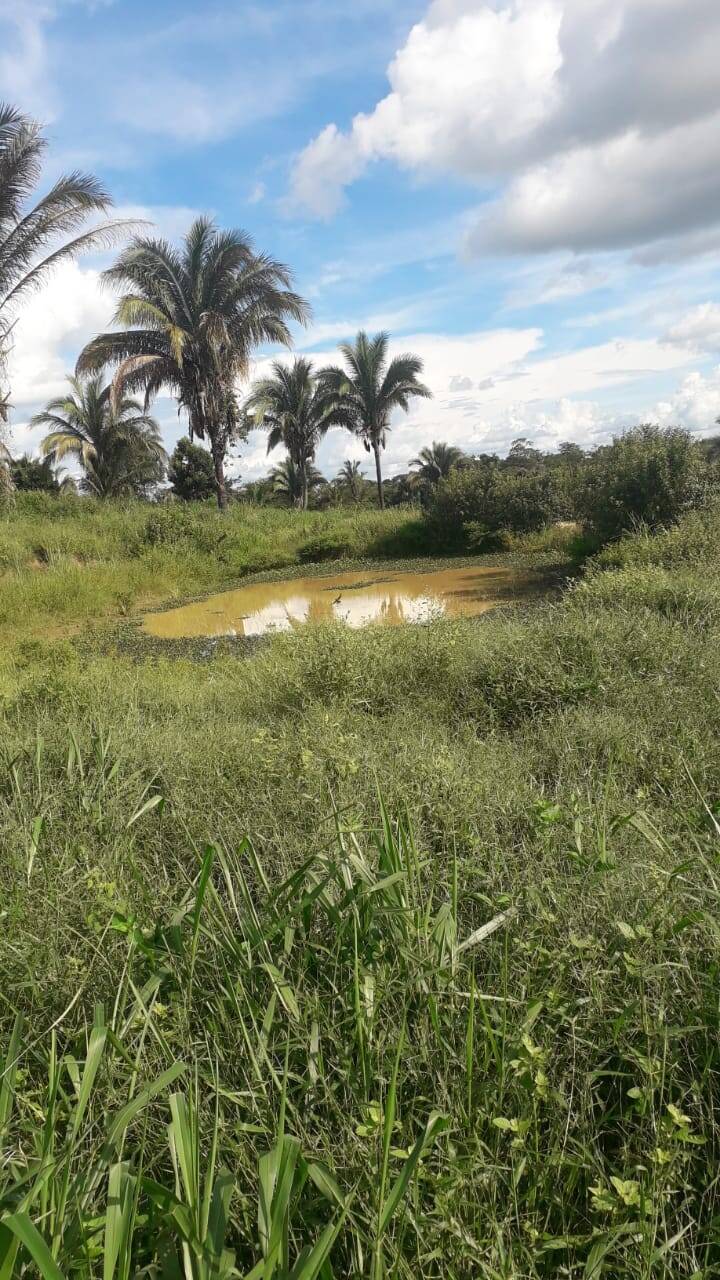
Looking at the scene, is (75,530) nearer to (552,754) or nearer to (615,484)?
(615,484)

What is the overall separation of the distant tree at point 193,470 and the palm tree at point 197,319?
1147 centimetres

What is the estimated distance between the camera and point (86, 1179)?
1.16 meters

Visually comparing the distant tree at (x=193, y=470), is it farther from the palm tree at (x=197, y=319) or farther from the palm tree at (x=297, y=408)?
the palm tree at (x=197, y=319)

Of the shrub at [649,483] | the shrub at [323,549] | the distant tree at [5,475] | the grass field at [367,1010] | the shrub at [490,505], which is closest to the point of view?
the grass field at [367,1010]

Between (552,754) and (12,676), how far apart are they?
517 centimetres

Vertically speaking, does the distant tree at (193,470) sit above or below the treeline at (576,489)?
above

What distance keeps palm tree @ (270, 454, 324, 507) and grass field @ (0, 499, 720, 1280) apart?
88.8ft

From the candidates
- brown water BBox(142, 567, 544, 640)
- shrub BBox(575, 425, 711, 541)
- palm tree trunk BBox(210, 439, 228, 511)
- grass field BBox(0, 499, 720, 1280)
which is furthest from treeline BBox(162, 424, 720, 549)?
grass field BBox(0, 499, 720, 1280)

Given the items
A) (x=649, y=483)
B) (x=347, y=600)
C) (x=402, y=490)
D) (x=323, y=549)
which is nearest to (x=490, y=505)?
(x=323, y=549)

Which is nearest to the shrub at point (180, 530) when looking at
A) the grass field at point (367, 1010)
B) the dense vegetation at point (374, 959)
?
the dense vegetation at point (374, 959)

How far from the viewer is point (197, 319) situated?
1827cm

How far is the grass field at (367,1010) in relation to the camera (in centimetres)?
116

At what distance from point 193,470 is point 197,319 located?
12661 millimetres

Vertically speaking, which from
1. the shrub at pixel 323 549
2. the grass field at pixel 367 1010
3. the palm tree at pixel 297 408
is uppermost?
the palm tree at pixel 297 408
